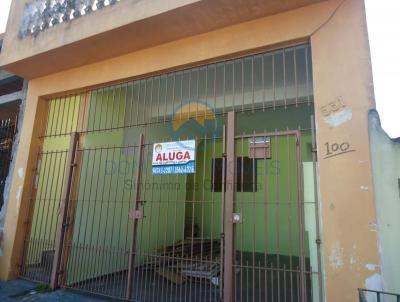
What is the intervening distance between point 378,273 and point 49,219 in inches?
205

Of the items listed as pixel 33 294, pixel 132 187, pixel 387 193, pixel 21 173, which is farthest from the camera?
pixel 132 187

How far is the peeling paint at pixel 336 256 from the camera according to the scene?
2.97 meters

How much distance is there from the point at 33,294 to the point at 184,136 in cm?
436

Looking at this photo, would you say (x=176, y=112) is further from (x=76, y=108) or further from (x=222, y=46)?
(x=222, y=46)

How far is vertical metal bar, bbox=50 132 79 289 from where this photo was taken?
466cm

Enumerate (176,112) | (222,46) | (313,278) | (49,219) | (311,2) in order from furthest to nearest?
1. (176,112)
2. (49,219)
3. (222,46)
4. (311,2)
5. (313,278)

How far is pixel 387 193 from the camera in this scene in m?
2.97

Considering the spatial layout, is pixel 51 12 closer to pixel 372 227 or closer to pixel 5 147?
pixel 5 147

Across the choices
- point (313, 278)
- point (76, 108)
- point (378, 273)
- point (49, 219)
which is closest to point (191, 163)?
point (313, 278)

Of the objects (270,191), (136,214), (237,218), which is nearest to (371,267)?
(237,218)

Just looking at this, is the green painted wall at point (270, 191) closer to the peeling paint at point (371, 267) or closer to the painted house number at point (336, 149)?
the painted house number at point (336, 149)

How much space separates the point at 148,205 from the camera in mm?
6629

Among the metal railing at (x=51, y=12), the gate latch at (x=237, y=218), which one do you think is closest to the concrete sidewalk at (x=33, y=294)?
the gate latch at (x=237, y=218)

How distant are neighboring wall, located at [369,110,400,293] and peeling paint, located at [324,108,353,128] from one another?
203 mm
